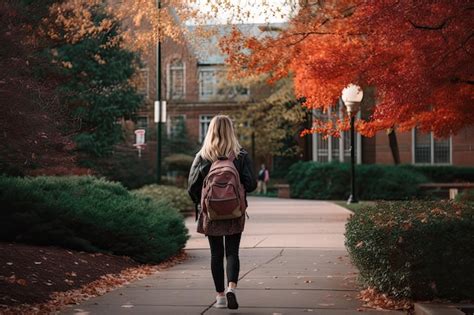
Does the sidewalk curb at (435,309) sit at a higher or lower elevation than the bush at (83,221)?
lower

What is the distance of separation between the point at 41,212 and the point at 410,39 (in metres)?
7.00

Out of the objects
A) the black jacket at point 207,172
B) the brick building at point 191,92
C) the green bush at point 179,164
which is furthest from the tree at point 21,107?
the brick building at point 191,92

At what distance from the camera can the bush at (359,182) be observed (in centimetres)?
3731

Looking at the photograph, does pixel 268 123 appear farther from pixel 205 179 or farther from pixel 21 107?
pixel 205 179

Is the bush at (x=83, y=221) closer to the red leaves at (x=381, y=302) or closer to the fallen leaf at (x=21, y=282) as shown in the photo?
the fallen leaf at (x=21, y=282)

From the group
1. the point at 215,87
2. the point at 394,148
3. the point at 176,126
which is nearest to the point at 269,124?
the point at 176,126

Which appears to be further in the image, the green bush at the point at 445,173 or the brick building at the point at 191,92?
the brick building at the point at 191,92

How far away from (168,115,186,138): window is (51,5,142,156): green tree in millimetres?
11655

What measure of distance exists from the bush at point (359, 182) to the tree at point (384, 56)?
54.2ft

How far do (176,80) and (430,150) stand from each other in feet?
67.3

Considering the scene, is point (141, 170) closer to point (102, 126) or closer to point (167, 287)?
point (102, 126)

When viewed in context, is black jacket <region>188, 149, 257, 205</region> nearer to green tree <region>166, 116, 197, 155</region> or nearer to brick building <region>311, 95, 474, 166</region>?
brick building <region>311, 95, 474, 166</region>

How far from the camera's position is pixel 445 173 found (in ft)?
132

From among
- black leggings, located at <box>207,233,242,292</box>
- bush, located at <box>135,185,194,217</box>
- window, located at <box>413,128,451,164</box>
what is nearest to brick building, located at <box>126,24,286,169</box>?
window, located at <box>413,128,451,164</box>
